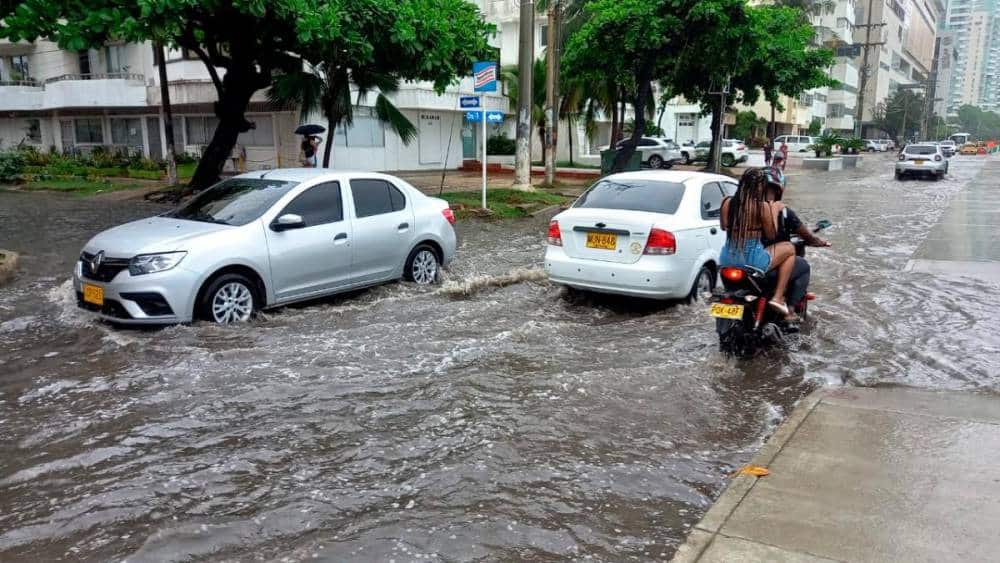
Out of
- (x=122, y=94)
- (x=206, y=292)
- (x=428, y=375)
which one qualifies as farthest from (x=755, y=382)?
(x=122, y=94)

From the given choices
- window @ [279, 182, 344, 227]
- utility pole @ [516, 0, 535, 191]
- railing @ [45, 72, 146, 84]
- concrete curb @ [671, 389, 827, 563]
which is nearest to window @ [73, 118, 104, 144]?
railing @ [45, 72, 146, 84]

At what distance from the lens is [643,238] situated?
27.1ft

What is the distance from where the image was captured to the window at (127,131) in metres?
33.2

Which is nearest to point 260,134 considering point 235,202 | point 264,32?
point 264,32

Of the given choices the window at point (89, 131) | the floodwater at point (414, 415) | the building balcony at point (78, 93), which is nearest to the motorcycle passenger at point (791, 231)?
the floodwater at point (414, 415)

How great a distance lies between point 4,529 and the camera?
158 inches

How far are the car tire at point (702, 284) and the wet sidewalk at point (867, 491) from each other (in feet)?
9.88

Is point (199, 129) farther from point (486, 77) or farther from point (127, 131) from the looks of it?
point (486, 77)

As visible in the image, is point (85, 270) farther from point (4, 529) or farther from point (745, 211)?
point (745, 211)

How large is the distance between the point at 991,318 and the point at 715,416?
4623 mm

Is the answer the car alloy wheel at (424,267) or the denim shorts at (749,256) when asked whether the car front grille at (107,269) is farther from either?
the denim shorts at (749,256)

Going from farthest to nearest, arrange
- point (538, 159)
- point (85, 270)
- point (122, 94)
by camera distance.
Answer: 1. point (538, 159)
2. point (122, 94)
3. point (85, 270)

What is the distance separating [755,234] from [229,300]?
4946mm

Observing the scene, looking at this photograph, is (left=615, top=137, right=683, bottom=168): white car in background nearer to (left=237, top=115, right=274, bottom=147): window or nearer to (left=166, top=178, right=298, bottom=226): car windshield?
(left=237, top=115, right=274, bottom=147): window
